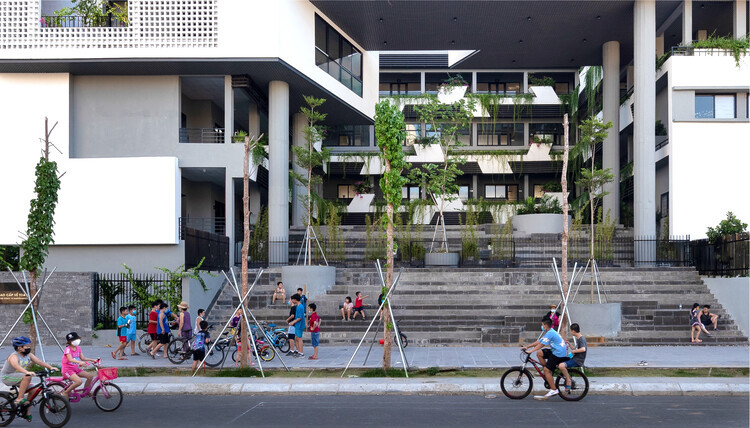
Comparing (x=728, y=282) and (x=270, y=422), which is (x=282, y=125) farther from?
(x=270, y=422)

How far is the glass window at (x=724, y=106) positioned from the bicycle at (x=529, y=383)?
73.7 ft

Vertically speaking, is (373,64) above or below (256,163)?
above

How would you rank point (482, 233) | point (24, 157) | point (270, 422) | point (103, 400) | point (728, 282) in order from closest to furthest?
point (270, 422) < point (103, 400) < point (728, 282) < point (24, 157) < point (482, 233)

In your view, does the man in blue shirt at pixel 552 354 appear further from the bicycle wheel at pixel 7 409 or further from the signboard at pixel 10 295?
the signboard at pixel 10 295

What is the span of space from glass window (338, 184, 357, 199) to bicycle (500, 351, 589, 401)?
38389mm

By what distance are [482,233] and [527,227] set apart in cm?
240

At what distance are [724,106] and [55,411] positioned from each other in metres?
30.2

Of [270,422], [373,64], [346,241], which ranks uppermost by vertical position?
[373,64]

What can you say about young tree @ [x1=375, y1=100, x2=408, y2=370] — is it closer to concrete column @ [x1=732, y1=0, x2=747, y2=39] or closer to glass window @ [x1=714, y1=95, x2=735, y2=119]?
glass window @ [x1=714, y1=95, x2=735, y2=119]

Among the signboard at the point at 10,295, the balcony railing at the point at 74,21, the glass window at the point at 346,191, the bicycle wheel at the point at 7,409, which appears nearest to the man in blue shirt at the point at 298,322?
the bicycle wheel at the point at 7,409

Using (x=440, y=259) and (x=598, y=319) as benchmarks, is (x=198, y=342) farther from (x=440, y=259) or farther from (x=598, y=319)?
(x=440, y=259)

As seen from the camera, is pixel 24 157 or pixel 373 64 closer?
pixel 24 157

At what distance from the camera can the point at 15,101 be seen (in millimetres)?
31188

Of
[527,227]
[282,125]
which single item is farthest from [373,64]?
[527,227]
